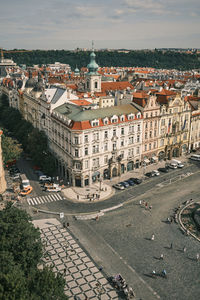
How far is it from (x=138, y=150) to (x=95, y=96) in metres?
40.2

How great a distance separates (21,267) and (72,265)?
13748mm

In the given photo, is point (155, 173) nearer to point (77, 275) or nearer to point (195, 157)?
point (195, 157)

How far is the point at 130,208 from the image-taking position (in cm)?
7931

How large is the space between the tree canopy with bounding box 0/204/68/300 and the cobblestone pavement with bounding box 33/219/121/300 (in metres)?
4.88

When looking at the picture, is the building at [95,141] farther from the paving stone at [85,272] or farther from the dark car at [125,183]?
the paving stone at [85,272]

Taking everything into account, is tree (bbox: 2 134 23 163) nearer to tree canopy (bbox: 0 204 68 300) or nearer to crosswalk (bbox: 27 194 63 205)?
crosswalk (bbox: 27 194 63 205)

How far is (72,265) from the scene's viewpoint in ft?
190

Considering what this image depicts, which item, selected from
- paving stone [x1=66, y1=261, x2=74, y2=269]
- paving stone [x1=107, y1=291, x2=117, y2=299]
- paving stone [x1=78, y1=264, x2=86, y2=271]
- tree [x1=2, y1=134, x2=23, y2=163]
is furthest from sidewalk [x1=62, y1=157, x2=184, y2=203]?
paving stone [x1=107, y1=291, x2=117, y2=299]

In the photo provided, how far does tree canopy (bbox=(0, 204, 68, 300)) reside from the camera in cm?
3762

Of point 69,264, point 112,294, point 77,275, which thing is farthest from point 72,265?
point 112,294

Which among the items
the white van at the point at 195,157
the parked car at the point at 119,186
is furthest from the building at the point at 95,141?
the white van at the point at 195,157

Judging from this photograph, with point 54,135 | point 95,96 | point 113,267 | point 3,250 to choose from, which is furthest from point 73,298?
point 95,96

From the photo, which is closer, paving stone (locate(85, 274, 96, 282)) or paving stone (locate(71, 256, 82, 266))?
paving stone (locate(85, 274, 96, 282))

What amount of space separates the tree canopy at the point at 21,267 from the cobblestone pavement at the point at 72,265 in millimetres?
4878
